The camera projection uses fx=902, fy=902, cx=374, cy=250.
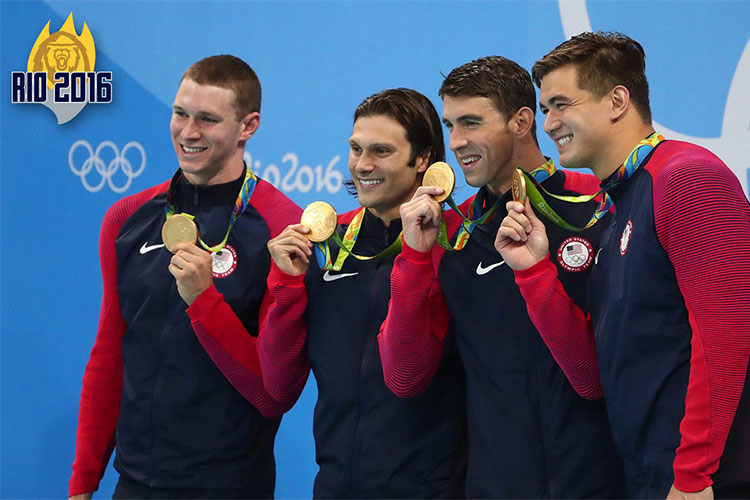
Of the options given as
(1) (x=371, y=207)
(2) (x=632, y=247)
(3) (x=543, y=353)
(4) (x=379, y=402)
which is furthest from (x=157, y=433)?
(2) (x=632, y=247)

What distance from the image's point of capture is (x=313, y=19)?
390cm

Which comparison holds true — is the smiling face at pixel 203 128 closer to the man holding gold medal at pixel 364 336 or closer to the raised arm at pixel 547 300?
the man holding gold medal at pixel 364 336

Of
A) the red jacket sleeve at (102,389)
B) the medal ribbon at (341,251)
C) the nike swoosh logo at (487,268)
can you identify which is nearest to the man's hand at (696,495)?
the nike swoosh logo at (487,268)

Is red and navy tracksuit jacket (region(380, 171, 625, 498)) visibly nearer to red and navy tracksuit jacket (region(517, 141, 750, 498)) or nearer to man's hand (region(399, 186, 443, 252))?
man's hand (region(399, 186, 443, 252))

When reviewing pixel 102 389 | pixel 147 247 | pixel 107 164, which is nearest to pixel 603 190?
pixel 147 247

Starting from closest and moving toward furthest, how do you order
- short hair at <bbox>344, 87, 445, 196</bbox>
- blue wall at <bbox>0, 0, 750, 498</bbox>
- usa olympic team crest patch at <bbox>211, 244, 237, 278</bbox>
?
short hair at <bbox>344, 87, 445, 196</bbox> < usa olympic team crest patch at <bbox>211, 244, 237, 278</bbox> < blue wall at <bbox>0, 0, 750, 498</bbox>

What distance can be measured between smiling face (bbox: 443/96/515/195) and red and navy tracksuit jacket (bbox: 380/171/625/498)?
87mm

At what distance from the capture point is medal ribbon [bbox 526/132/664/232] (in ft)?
6.82

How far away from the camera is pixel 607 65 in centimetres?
219

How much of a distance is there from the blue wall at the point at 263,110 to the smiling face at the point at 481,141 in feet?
3.82

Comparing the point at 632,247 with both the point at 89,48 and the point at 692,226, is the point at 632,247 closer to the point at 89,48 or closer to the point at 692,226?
the point at 692,226

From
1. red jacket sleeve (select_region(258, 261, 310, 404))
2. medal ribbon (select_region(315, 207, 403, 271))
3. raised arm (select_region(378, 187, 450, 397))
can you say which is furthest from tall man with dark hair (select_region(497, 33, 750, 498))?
red jacket sleeve (select_region(258, 261, 310, 404))

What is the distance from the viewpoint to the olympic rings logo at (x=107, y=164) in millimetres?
4113

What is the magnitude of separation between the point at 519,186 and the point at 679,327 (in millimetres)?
556
